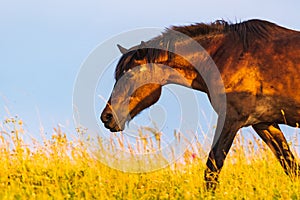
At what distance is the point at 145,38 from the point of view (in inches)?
305

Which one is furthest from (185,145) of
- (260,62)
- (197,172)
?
(260,62)

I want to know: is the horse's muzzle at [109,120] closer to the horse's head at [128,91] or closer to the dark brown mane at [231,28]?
the horse's head at [128,91]

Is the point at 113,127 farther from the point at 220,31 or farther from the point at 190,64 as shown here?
the point at 220,31

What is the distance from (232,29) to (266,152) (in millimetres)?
2285

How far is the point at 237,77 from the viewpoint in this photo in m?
7.33

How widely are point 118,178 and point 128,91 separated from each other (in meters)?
1.52

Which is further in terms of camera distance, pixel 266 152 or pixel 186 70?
pixel 266 152

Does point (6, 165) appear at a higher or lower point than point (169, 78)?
lower

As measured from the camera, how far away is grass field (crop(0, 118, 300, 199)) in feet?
20.0

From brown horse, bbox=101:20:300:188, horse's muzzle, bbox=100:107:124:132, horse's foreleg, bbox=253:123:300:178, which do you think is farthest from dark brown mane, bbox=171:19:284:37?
horse's muzzle, bbox=100:107:124:132

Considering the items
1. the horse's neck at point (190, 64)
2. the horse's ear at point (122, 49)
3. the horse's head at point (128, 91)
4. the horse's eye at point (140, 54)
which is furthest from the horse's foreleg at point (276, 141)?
the horse's ear at point (122, 49)

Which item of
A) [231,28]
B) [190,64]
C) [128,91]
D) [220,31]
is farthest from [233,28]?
[128,91]

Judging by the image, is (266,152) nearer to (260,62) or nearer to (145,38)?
(260,62)

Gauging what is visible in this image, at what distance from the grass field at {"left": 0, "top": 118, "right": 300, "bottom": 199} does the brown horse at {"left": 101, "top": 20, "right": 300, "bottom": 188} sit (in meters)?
0.48
